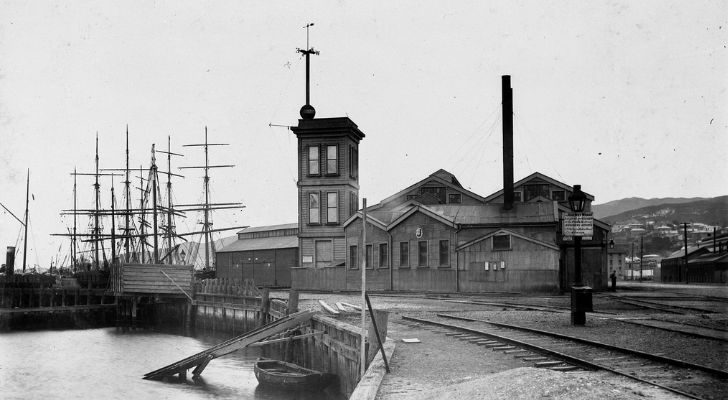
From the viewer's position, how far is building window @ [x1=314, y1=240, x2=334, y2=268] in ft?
187

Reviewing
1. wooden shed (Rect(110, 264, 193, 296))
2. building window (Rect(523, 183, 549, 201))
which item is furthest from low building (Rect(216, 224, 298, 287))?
building window (Rect(523, 183, 549, 201))

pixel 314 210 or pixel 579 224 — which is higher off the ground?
pixel 314 210

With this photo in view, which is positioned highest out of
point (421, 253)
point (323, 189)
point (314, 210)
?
point (323, 189)

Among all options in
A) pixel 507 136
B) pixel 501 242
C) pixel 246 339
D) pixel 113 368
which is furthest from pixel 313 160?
pixel 246 339

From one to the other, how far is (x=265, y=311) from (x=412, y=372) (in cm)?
2365

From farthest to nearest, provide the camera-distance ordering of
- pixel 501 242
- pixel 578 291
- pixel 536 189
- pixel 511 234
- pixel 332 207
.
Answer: pixel 536 189, pixel 332 207, pixel 501 242, pixel 511 234, pixel 578 291

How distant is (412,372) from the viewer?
13820mm

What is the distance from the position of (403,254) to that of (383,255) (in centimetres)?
200

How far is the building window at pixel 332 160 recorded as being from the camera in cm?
5672

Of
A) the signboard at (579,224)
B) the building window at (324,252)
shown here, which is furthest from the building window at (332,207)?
the signboard at (579,224)

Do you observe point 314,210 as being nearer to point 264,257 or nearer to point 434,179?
point 264,257

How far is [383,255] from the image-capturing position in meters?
51.4

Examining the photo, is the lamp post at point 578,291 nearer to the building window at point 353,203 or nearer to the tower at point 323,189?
the tower at point 323,189

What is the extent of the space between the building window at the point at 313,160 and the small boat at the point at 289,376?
33.3m
